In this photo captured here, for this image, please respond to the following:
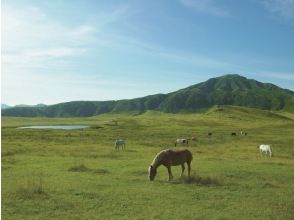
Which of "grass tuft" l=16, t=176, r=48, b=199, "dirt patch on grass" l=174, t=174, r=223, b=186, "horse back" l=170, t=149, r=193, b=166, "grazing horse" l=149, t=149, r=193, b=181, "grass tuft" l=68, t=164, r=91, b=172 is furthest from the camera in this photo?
"grass tuft" l=68, t=164, r=91, b=172

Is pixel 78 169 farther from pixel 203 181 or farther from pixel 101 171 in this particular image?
pixel 203 181

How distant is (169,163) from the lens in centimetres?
2514

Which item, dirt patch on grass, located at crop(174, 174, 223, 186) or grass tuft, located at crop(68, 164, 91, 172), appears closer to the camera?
dirt patch on grass, located at crop(174, 174, 223, 186)

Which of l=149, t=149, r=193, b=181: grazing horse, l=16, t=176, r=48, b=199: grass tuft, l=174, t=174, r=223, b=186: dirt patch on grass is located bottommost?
l=174, t=174, r=223, b=186: dirt patch on grass

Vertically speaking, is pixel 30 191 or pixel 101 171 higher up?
pixel 30 191

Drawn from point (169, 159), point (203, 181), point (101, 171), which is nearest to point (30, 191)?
point (101, 171)

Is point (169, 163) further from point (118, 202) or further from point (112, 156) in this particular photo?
point (112, 156)

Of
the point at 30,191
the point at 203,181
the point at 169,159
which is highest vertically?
the point at 169,159

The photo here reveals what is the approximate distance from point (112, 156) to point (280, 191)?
20932 mm

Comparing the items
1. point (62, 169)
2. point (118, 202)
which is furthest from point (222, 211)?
point (62, 169)

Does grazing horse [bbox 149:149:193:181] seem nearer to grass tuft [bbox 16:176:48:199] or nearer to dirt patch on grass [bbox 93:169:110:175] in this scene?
dirt patch on grass [bbox 93:169:110:175]

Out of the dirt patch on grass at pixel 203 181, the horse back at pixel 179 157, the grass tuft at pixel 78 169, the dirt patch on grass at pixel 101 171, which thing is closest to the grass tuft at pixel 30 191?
the dirt patch on grass at pixel 101 171

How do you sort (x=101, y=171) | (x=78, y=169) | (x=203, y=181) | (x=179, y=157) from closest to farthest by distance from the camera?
(x=203, y=181) < (x=179, y=157) < (x=101, y=171) < (x=78, y=169)

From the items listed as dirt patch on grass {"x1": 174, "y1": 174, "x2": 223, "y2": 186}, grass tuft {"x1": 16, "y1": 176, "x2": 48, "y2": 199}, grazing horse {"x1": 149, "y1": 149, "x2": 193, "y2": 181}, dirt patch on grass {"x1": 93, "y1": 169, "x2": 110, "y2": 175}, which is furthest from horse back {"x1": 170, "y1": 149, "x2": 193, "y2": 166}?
grass tuft {"x1": 16, "y1": 176, "x2": 48, "y2": 199}
